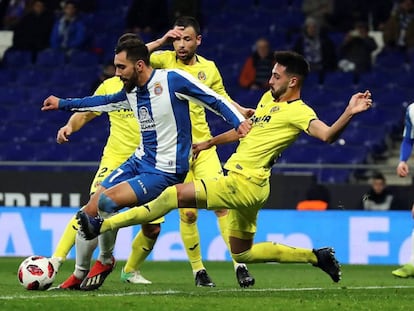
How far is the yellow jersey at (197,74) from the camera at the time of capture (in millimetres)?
11664

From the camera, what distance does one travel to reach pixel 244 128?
937 cm

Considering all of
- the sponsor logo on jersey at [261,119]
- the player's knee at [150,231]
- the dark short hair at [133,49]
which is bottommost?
the player's knee at [150,231]

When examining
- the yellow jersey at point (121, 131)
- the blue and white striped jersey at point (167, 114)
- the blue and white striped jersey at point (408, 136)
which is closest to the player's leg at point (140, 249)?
the yellow jersey at point (121, 131)

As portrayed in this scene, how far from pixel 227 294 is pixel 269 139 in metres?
1.35

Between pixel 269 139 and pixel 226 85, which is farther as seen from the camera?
pixel 226 85

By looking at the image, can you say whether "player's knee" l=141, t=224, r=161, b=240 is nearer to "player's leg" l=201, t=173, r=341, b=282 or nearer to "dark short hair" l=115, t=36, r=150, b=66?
"player's leg" l=201, t=173, r=341, b=282

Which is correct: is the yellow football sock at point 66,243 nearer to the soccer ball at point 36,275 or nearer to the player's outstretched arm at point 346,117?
the soccer ball at point 36,275

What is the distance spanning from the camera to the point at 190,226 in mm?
11727

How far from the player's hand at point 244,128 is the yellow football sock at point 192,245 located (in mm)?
2465

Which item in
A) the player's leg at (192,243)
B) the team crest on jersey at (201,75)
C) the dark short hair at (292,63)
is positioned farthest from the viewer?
the team crest on jersey at (201,75)

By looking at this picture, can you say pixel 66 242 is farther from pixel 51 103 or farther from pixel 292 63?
pixel 292 63

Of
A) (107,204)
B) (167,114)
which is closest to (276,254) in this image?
(167,114)

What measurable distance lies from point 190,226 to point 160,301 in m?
2.98

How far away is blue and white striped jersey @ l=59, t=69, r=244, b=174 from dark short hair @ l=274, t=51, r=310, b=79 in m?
0.83
